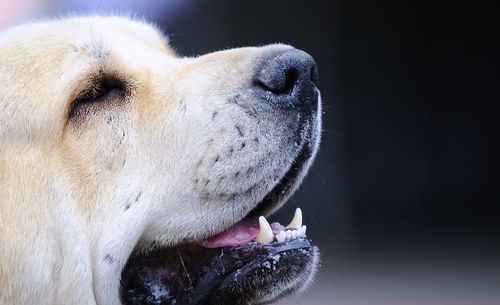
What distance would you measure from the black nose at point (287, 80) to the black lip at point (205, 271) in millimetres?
543

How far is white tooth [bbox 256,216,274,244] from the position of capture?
308 centimetres

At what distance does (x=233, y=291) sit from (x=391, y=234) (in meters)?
6.82

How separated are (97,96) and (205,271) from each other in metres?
0.80

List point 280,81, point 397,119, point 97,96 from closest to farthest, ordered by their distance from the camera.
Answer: point 280,81
point 97,96
point 397,119

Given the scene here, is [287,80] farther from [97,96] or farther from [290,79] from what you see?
[97,96]

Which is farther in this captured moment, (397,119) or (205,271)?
(397,119)

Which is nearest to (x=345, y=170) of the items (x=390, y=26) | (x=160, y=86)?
(x=390, y=26)

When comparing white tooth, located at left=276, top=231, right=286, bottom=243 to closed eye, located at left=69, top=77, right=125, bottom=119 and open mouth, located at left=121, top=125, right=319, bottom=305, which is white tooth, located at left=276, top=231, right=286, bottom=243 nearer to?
open mouth, located at left=121, top=125, right=319, bottom=305

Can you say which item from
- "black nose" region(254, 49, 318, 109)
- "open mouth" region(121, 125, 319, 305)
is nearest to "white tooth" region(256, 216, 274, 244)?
"open mouth" region(121, 125, 319, 305)

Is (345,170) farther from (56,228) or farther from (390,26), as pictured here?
(56,228)

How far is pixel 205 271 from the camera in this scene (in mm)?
3129

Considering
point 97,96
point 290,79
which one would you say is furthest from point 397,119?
point 97,96

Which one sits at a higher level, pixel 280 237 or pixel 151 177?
pixel 151 177

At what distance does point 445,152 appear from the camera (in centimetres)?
963
